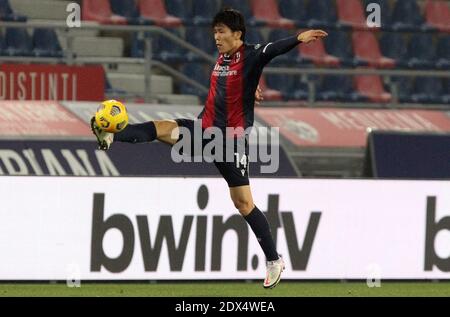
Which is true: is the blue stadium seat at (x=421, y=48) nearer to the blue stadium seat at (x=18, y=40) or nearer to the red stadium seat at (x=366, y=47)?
the red stadium seat at (x=366, y=47)

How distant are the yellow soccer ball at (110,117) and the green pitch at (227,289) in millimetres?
2713

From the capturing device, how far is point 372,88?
24156 mm

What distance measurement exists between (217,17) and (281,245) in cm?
409

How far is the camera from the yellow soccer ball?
1074cm

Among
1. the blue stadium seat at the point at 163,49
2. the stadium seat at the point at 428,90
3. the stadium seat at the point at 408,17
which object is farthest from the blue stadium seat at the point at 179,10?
the stadium seat at the point at 428,90

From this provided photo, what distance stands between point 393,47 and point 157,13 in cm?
462

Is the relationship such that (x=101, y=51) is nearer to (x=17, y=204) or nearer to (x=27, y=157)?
(x=27, y=157)

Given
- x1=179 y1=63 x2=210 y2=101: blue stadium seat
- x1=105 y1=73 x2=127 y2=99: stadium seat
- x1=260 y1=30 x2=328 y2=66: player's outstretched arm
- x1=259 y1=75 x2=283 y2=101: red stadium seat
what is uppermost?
x1=260 y1=30 x2=328 y2=66: player's outstretched arm

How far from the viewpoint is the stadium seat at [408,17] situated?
81.8ft

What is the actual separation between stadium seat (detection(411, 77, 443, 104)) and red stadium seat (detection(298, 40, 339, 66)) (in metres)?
1.51

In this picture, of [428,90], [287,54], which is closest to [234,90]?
[287,54]

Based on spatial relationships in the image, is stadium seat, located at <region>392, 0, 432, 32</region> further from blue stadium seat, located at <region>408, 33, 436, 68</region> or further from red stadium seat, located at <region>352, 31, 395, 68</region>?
red stadium seat, located at <region>352, 31, 395, 68</region>
